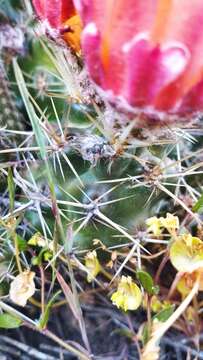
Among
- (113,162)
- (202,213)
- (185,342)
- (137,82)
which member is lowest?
(185,342)

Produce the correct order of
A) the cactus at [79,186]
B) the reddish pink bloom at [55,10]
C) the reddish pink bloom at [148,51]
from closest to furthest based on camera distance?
the reddish pink bloom at [148,51], the reddish pink bloom at [55,10], the cactus at [79,186]

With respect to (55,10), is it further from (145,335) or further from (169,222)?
(145,335)

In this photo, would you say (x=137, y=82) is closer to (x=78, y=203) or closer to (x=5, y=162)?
(x=78, y=203)

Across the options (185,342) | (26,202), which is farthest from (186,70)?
(185,342)

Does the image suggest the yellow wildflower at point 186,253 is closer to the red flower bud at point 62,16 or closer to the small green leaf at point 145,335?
the small green leaf at point 145,335

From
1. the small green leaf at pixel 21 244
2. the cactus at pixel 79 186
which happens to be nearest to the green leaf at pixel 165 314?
the cactus at pixel 79 186

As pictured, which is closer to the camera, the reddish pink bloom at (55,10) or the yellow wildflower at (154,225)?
the reddish pink bloom at (55,10)
